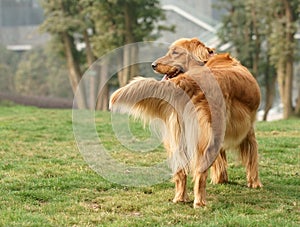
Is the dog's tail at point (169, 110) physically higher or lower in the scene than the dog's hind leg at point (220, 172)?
higher

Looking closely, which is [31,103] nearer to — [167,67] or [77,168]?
[77,168]

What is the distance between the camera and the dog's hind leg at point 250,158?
23.3 ft

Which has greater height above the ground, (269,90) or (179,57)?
(179,57)

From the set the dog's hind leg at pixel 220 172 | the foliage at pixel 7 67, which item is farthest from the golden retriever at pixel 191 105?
the foliage at pixel 7 67

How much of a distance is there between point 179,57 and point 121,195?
1.55 meters

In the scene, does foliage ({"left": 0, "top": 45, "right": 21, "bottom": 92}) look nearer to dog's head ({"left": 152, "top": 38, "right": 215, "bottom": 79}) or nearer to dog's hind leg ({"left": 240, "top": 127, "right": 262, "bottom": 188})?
dog's hind leg ({"left": 240, "top": 127, "right": 262, "bottom": 188})

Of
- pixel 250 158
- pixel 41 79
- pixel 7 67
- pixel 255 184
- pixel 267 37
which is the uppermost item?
pixel 267 37

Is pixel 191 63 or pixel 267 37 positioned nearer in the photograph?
pixel 191 63

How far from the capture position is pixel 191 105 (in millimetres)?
5914

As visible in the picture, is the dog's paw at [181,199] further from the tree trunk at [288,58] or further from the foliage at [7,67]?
the foliage at [7,67]

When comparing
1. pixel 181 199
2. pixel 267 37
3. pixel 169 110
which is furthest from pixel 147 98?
pixel 267 37

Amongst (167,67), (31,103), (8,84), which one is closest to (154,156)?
(167,67)

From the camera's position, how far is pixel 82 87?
376 inches

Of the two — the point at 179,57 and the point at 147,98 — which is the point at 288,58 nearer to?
the point at 179,57
